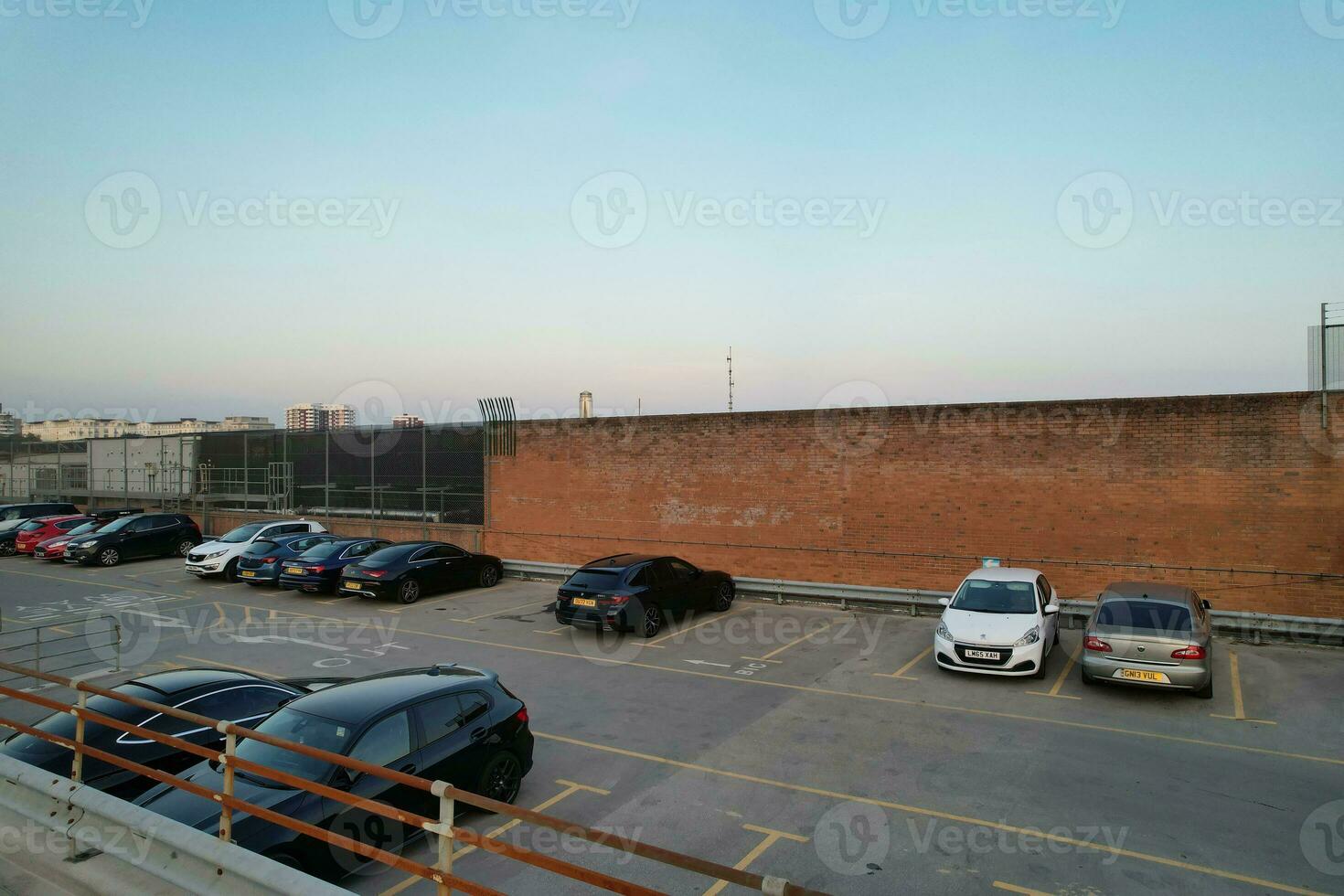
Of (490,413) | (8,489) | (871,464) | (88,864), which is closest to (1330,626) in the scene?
(871,464)

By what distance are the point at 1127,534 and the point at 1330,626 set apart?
3.12m

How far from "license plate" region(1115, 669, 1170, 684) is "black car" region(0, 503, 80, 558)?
3151 cm

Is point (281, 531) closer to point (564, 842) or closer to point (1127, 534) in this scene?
point (564, 842)

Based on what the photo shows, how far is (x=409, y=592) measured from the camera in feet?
58.2

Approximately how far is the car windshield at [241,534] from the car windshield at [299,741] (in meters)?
16.9

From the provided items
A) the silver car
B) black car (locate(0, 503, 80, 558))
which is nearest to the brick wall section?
the silver car

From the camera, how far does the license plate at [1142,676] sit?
32.2ft

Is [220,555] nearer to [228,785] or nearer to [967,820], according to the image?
[228,785]

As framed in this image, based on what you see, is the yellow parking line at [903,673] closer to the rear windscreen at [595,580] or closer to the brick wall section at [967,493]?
the brick wall section at [967,493]

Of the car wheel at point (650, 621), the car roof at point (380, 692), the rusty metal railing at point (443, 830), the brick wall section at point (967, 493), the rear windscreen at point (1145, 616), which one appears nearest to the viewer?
the rusty metal railing at point (443, 830)

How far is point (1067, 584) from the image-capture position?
14.9m

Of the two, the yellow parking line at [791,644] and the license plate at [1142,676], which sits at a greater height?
the license plate at [1142,676]

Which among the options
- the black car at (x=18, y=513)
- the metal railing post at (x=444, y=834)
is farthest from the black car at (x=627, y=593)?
the black car at (x=18, y=513)

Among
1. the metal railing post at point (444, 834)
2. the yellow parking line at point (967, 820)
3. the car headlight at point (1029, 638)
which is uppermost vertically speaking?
the metal railing post at point (444, 834)
